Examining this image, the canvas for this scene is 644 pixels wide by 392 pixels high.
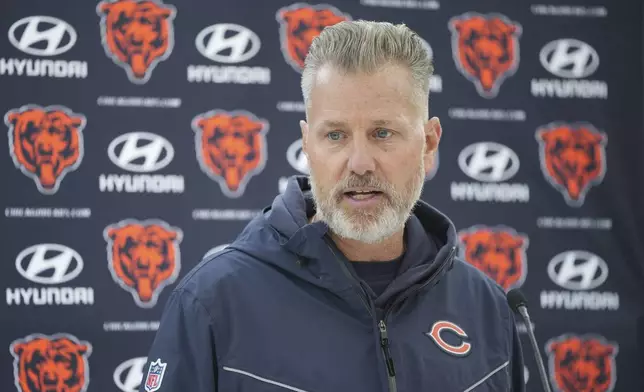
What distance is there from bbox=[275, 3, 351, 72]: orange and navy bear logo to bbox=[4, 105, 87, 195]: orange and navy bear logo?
777mm

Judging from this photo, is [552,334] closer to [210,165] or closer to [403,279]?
[210,165]

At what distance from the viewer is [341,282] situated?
1272 millimetres

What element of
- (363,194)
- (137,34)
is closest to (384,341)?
(363,194)

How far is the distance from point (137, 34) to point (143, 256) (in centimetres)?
79

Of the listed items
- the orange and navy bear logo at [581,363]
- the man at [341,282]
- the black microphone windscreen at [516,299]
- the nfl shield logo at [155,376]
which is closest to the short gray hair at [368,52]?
the man at [341,282]

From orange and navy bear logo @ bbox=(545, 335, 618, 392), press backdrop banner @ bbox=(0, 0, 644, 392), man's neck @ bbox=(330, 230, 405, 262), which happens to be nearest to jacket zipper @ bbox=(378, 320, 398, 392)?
man's neck @ bbox=(330, 230, 405, 262)

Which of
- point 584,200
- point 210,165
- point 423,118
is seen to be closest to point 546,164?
point 584,200

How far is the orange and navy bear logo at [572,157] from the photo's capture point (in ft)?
9.68

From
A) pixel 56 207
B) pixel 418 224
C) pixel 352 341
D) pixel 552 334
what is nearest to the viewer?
pixel 352 341

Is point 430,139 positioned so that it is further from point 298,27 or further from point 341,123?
point 298,27

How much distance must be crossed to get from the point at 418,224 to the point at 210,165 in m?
1.40

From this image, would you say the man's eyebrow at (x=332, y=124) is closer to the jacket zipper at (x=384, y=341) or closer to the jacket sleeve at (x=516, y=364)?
the jacket zipper at (x=384, y=341)

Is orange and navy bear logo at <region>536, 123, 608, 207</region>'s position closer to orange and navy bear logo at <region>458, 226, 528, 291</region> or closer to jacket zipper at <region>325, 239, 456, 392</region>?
orange and navy bear logo at <region>458, 226, 528, 291</region>

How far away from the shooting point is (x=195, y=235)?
2719 millimetres
